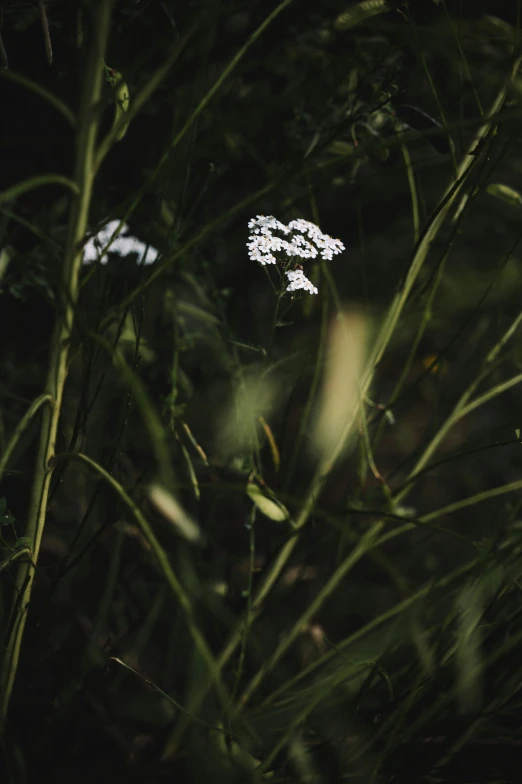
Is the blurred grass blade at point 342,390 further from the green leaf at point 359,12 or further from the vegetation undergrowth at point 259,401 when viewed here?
the green leaf at point 359,12

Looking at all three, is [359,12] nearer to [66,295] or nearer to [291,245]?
[291,245]

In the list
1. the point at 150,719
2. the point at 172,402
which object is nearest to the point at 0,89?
the point at 172,402

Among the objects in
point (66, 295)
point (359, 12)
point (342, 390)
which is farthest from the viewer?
point (342, 390)

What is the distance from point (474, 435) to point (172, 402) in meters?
0.54

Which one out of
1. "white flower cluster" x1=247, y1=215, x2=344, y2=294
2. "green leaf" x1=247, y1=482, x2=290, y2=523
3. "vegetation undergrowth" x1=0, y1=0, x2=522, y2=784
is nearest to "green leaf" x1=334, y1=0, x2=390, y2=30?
"vegetation undergrowth" x1=0, y1=0, x2=522, y2=784

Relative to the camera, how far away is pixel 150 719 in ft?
2.35

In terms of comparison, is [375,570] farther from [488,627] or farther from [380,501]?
[488,627]

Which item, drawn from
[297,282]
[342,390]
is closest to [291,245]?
[297,282]

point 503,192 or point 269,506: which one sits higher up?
point 503,192

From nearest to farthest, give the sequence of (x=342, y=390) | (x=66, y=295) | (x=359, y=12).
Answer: (x=66, y=295), (x=359, y=12), (x=342, y=390)

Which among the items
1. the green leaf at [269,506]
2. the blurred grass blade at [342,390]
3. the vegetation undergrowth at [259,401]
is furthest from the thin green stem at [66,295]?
the blurred grass blade at [342,390]

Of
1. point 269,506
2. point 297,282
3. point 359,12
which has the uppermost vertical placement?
point 359,12

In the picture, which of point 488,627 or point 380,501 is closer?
point 488,627

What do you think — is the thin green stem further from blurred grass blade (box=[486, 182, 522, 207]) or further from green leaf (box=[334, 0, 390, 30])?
blurred grass blade (box=[486, 182, 522, 207])
